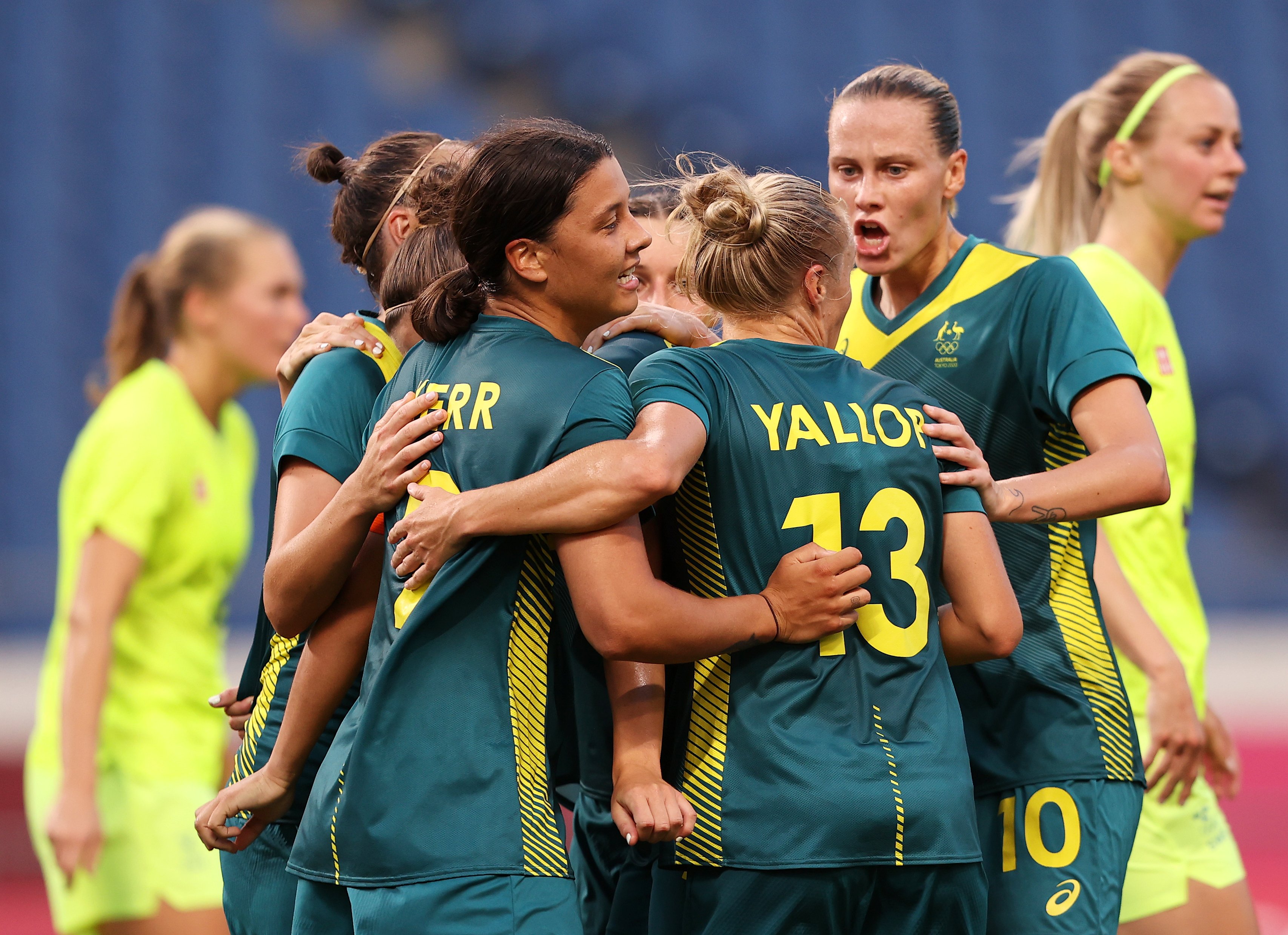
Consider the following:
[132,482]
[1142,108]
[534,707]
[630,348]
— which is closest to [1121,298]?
[1142,108]

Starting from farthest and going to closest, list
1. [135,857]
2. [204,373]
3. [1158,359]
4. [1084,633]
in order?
[204,373]
[135,857]
[1158,359]
[1084,633]

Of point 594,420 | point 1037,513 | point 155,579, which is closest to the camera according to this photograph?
point 594,420

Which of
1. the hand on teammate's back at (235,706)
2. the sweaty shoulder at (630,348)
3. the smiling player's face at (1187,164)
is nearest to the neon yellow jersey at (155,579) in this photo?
the hand on teammate's back at (235,706)

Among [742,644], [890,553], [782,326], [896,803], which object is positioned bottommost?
[896,803]

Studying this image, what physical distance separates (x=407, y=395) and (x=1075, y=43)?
1103cm

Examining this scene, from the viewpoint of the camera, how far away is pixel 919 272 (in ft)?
10.5

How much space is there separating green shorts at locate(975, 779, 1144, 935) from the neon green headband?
2.07 meters

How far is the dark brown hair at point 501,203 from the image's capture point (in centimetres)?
235

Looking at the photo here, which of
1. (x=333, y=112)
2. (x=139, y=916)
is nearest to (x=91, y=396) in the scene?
(x=139, y=916)

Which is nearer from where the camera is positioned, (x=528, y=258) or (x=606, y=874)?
(x=528, y=258)

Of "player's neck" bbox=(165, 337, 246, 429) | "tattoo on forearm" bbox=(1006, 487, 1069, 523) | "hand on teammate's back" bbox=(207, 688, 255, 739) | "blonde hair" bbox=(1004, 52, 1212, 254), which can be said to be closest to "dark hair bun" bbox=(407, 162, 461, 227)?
"hand on teammate's back" bbox=(207, 688, 255, 739)

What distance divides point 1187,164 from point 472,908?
3172 mm

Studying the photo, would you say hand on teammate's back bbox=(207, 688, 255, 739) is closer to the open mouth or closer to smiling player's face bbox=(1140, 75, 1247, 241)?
the open mouth

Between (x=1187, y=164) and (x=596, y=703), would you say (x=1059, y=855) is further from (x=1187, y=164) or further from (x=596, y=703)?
(x=1187, y=164)
